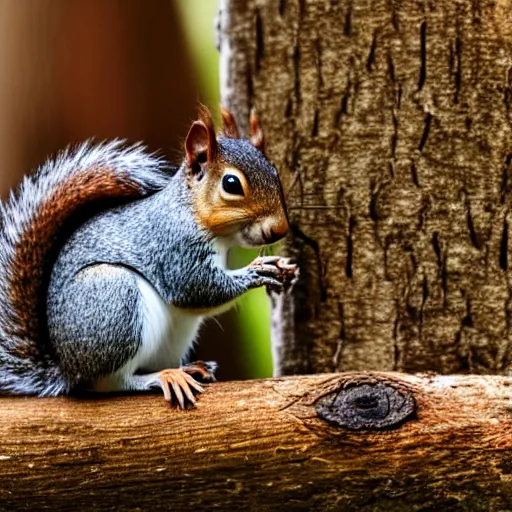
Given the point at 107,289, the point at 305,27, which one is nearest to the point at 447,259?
the point at 305,27

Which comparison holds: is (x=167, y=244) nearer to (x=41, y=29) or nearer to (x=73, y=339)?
(x=73, y=339)

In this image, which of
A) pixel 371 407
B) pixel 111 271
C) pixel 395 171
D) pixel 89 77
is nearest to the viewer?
pixel 371 407

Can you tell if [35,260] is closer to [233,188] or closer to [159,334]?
[159,334]

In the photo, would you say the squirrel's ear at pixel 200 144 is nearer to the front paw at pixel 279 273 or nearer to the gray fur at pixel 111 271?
the gray fur at pixel 111 271

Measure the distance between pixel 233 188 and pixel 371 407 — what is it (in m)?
0.35

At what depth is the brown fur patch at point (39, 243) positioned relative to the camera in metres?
1.36

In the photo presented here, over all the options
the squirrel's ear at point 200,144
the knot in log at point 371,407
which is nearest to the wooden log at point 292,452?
the knot in log at point 371,407

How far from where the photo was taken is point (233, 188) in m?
1.27

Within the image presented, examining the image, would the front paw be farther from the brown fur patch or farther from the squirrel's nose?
the brown fur patch

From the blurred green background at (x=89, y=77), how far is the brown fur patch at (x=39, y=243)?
0.42 m

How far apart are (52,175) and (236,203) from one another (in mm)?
301

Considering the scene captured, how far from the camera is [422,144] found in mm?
1476

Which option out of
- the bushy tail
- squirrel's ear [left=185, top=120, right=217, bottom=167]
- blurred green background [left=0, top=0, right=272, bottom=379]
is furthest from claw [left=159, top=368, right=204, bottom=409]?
Result: blurred green background [left=0, top=0, right=272, bottom=379]

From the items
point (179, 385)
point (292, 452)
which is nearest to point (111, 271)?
point (179, 385)
